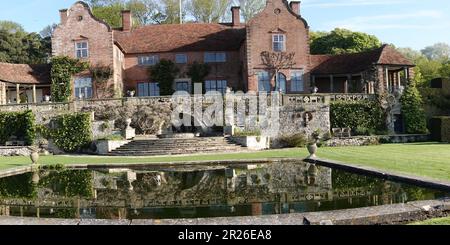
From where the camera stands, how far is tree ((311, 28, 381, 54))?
4728cm

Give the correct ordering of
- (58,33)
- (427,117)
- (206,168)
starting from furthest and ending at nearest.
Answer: (58,33), (427,117), (206,168)

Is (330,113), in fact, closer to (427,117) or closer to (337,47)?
(427,117)

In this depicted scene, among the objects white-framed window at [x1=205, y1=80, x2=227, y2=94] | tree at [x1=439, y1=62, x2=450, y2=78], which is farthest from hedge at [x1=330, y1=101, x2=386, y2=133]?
tree at [x1=439, y1=62, x2=450, y2=78]

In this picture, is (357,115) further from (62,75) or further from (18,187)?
(18,187)

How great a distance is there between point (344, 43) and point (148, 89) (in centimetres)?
2200

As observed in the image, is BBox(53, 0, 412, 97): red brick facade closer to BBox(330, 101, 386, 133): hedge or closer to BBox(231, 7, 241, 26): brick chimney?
BBox(231, 7, 241, 26): brick chimney

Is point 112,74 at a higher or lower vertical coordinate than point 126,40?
lower

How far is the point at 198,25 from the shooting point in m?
40.4

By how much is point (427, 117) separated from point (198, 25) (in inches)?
812

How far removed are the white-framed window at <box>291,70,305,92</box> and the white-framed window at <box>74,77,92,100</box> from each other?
16204 mm

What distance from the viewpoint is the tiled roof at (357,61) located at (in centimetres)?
3400

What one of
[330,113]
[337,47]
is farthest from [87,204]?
[337,47]

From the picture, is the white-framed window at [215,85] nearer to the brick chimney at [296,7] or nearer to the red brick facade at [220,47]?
the red brick facade at [220,47]

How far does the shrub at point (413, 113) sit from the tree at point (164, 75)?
18164mm
